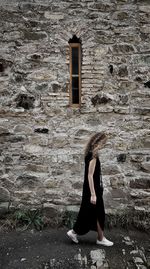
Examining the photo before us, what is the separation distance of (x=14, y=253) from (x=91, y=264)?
3.33ft

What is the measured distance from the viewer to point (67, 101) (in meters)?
5.00

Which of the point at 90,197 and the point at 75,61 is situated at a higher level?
Answer: the point at 75,61

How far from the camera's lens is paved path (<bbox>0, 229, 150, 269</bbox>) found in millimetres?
3738

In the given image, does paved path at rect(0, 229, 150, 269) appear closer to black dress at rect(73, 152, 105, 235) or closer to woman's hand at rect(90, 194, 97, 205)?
black dress at rect(73, 152, 105, 235)

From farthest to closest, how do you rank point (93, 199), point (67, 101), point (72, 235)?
point (67, 101), point (72, 235), point (93, 199)

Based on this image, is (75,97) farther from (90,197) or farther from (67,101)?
(90,197)

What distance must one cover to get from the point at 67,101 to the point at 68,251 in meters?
2.28

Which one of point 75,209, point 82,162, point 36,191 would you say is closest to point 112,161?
point 82,162

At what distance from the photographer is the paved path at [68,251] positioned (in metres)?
A: 3.74

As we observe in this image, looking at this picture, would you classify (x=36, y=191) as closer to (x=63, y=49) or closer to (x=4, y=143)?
(x=4, y=143)

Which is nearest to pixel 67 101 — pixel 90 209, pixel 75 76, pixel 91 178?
pixel 75 76

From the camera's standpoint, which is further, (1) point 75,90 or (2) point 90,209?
(1) point 75,90

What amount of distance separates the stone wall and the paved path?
552 millimetres

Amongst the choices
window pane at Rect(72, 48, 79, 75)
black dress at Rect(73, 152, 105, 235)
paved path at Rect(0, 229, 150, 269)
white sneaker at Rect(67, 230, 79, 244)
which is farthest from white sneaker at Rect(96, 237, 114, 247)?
window pane at Rect(72, 48, 79, 75)
